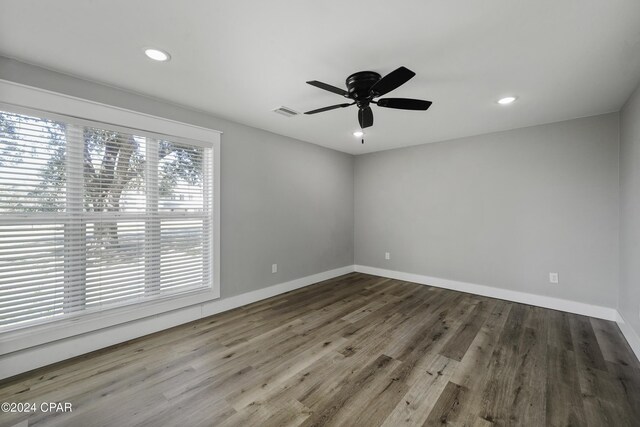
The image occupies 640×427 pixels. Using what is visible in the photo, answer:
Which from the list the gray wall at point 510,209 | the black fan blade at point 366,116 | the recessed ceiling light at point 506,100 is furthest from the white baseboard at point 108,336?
the recessed ceiling light at point 506,100

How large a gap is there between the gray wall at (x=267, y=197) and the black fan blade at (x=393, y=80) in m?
2.08

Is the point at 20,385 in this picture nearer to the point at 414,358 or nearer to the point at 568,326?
the point at 414,358

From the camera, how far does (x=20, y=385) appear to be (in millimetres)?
1923

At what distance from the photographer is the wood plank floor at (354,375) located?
5.42ft

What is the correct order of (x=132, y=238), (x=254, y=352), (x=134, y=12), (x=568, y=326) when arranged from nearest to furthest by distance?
(x=134, y=12), (x=254, y=352), (x=132, y=238), (x=568, y=326)

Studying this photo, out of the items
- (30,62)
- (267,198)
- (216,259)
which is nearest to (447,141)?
(267,198)

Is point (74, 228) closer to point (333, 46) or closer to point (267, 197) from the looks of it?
point (267, 197)

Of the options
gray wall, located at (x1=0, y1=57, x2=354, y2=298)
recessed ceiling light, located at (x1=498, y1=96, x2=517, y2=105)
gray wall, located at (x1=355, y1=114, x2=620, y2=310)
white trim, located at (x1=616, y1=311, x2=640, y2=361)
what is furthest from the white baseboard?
white trim, located at (x1=616, y1=311, x2=640, y2=361)

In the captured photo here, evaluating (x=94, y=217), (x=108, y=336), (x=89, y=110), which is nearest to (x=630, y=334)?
(x=108, y=336)

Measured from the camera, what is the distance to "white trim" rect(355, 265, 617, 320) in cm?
313

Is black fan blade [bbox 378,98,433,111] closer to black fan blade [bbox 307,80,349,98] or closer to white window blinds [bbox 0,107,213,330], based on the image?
black fan blade [bbox 307,80,349,98]

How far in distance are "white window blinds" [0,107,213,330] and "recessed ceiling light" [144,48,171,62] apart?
0.93 meters

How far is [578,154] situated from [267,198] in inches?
160

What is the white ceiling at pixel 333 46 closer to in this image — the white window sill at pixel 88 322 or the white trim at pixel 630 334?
the white window sill at pixel 88 322
